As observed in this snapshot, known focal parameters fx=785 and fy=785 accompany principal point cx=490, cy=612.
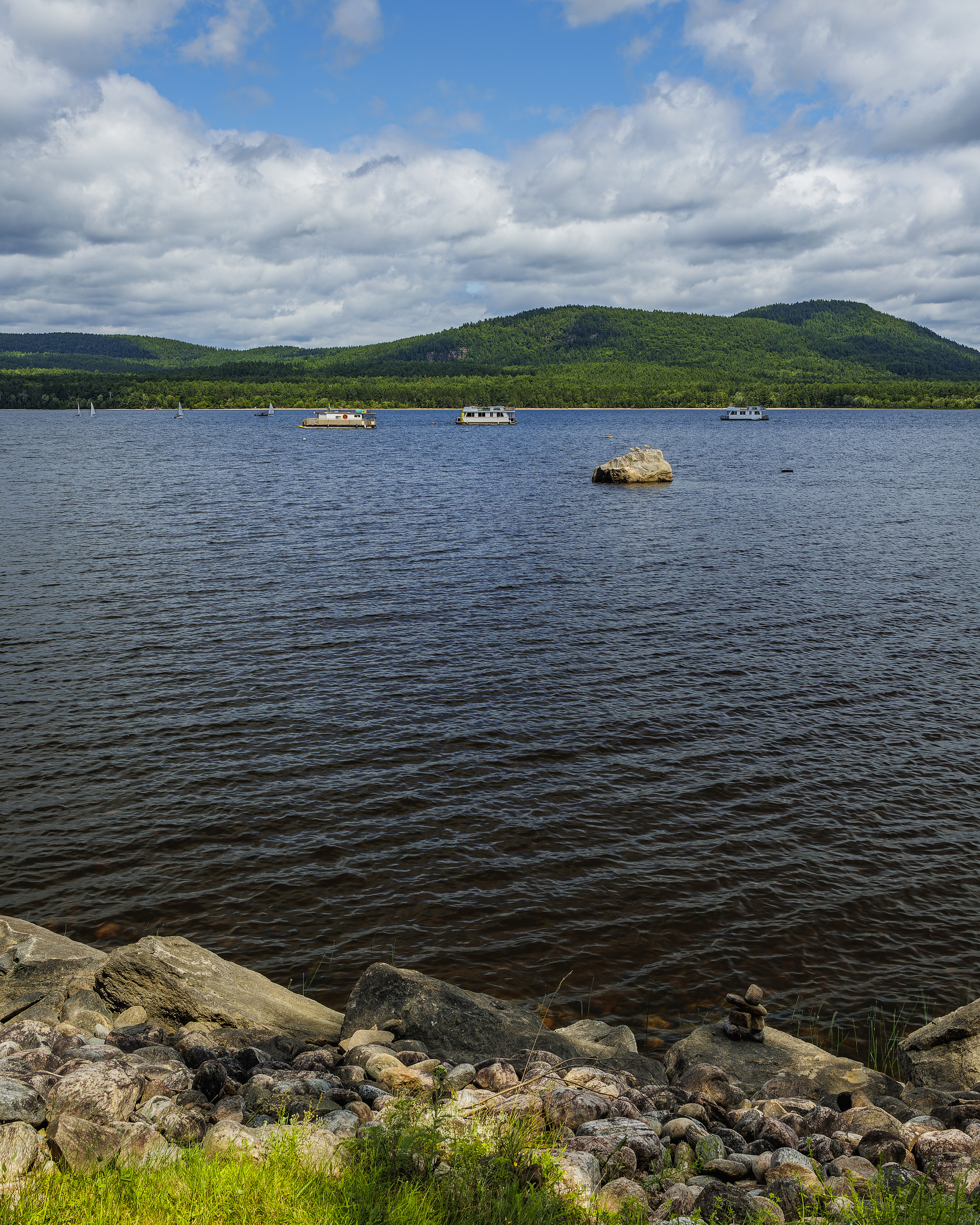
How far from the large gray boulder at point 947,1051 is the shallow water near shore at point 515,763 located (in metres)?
1.63

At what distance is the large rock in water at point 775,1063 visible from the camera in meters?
9.13

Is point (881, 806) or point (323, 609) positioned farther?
point (323, 609)

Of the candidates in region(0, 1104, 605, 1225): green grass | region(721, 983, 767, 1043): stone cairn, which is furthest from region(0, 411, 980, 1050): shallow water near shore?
region(0, 1104, 605, 1225): green grass

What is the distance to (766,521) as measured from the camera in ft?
168

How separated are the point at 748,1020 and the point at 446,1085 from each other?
4409 millimetres

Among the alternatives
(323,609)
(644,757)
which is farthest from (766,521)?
(644,757)

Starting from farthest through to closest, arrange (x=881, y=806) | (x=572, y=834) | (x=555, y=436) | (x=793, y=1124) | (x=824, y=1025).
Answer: (x=555, y=436), (x=881, y=806), (x=572, y=834), (x=824, y=1025), (x=793, y=1124)

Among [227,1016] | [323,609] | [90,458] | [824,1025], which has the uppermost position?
[90,458]

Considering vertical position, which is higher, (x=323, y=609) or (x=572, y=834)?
(x=323, y=609)

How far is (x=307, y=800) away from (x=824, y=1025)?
1013 cm

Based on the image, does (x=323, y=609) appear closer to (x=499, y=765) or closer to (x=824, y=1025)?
(x=499, y=765)

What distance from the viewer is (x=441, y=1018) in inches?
380

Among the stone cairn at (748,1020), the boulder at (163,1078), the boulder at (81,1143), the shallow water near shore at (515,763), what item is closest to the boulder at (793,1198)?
the stone cairn at (748,1020)

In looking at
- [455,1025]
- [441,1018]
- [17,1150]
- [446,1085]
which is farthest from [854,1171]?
[17,1150]
